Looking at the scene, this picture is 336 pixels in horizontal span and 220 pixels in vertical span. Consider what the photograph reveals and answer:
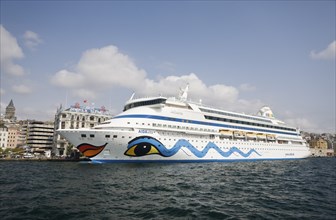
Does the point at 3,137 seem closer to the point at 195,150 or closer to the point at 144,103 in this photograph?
the point at 144,103

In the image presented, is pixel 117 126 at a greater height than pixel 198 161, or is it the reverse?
pixel 117 126

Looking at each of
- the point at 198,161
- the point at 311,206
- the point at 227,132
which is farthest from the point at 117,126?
the point at 311,206

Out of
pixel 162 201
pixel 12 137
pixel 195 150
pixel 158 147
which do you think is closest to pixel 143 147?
pixel 158 147

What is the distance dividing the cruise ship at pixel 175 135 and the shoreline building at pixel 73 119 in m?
43.0

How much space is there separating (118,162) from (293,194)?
23997 millimetres

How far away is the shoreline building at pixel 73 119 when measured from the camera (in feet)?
267

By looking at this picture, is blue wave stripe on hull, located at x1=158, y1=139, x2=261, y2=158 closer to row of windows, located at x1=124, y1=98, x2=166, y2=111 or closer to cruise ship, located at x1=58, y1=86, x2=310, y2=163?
cruise ship, located at x1=58, y1=86, x2=310, y2=163

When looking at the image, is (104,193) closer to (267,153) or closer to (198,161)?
(198,161)

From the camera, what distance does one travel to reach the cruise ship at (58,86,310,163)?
3462 cm

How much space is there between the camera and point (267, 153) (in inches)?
2349

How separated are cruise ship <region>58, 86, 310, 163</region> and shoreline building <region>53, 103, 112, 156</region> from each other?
42989mm

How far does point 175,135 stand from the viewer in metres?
40.2

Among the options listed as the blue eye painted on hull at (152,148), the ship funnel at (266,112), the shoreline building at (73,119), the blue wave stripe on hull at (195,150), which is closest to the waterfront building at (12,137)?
the shoreline building at (73,119)

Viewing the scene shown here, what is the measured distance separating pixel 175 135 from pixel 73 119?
2125 inches
